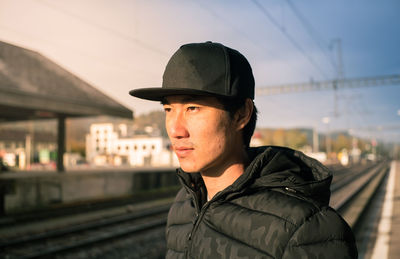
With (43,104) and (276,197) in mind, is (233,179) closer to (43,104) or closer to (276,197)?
(276,197)

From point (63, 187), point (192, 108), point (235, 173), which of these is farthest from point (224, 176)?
point (63, 187)

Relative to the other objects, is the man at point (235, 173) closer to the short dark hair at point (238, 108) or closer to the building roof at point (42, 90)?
the short dark hair at point (238, 108)

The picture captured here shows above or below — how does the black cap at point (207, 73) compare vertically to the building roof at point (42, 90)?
below

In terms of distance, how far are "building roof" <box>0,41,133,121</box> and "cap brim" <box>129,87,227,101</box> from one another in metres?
10.3

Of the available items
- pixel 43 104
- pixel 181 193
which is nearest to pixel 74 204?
pixel 43 104

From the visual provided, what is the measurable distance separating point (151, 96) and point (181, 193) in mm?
722

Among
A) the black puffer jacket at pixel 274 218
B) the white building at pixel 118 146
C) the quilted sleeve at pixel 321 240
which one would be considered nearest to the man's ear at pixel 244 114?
the black puffer jacket at pixel 274 218

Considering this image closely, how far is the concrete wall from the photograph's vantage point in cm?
1258

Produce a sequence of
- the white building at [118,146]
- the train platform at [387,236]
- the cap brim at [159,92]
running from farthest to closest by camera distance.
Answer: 1. the white building at [118,146]
2. the train platform at [387,236]
3. the cap brim at [159,92]

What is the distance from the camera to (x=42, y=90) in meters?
12.0

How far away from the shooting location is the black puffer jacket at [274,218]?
1326 mm

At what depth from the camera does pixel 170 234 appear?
6.68 feet

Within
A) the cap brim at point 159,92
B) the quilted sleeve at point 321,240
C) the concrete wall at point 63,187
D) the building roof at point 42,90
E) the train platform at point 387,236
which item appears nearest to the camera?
the quilted sleeve at point 321,240

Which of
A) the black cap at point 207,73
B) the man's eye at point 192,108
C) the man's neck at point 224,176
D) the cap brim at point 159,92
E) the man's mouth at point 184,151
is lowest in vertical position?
the man's neck at point 224,176
